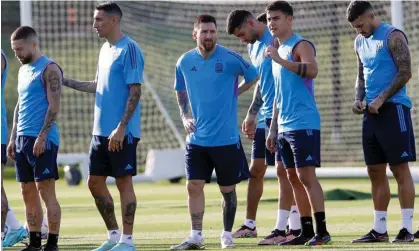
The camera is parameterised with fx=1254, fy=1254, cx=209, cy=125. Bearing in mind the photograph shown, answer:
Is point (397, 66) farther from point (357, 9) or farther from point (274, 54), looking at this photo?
point (274, 54)

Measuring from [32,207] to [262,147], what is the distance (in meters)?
2.70

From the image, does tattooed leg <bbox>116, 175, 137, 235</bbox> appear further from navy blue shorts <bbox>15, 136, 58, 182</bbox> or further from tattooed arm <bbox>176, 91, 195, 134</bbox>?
tattooed arm <bbox>176, 91, 195, 134</bbox>

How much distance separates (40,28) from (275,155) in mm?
13066

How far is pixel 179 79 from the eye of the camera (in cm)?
1179

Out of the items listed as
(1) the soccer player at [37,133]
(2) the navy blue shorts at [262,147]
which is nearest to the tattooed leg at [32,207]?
(1) the soccer player at [37,133]

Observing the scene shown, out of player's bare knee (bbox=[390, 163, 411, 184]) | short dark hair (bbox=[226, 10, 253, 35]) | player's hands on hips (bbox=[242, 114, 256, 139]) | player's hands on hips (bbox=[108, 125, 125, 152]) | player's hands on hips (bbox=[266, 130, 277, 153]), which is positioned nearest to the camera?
player's hands on hips (bbox=[108, 125, 125, 152])

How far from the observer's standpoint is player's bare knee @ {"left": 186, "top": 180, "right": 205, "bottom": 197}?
11484mm

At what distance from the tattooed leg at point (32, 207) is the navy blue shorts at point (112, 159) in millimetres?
774

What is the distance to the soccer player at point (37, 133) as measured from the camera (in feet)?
37.3

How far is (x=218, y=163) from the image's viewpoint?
11.5m

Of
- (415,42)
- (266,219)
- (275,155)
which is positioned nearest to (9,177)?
(415,42)

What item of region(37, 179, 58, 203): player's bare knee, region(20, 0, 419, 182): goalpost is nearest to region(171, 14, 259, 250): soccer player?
region(37, 179, 58, 203): player's bare knee

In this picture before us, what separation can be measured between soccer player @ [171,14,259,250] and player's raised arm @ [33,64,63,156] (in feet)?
3.84

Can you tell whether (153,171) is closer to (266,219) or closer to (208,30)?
(266,219)
